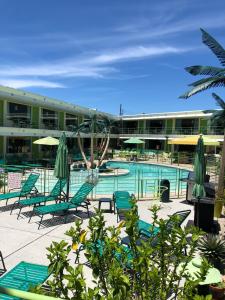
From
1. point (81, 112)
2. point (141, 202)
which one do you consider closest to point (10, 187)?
point (141, 202)

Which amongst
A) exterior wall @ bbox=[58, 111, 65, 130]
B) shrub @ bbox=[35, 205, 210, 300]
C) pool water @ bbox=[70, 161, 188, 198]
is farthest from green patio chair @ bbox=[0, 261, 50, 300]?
exterior wall @ bbox=[58, 111, 65, 130]

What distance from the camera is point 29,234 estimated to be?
8250 mm

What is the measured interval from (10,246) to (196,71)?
434 inches

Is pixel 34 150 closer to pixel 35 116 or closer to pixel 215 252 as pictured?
pixel 35 116

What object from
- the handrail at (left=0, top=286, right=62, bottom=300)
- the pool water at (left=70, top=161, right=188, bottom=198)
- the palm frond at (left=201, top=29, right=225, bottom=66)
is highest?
the palm frond at (left=201, top=29, right=225, bottom=66)

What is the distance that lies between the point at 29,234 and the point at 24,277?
3497 mm

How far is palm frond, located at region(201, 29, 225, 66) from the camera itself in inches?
539

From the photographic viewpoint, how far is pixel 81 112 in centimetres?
3738

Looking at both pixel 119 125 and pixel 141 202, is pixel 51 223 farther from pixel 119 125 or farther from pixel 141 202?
pixel 119 125

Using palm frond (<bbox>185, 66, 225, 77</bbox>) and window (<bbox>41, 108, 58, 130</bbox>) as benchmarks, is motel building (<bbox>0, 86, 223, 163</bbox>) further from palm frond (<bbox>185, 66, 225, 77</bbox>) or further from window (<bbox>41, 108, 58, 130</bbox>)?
palm frond (<bbox>185, 66, 225, 77</bbox>)

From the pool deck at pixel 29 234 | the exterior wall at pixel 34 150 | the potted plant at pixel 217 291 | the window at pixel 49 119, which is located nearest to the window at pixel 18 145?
the exterior wall at pixel 34 150

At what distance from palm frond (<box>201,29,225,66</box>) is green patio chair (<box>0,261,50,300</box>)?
12.1 metres

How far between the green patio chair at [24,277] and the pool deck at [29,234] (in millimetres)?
1165

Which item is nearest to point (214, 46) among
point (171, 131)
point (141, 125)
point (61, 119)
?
point (61, 119)
